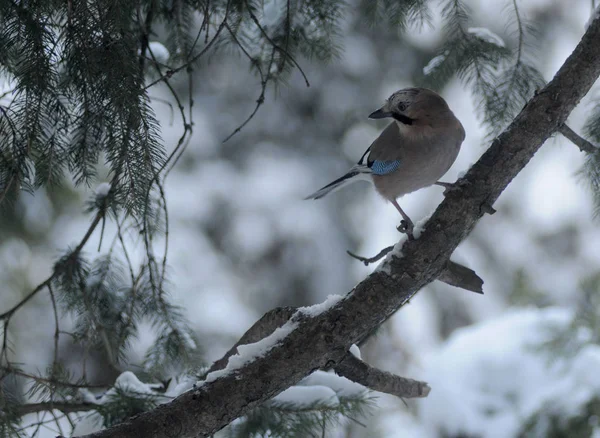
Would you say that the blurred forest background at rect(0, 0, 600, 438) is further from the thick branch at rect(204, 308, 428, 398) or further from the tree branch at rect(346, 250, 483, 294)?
the thick branch at rect(204, 308, 428, 398)

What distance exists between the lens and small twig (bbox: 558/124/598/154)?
1.76 meters

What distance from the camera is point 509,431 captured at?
2656 millimetres

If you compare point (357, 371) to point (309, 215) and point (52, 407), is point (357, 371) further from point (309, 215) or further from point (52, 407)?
point (309, 215)

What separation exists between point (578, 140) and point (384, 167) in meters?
0.58

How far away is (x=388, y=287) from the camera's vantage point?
165 centimetres

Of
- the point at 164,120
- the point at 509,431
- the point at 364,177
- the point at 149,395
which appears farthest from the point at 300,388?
the point at 164,120

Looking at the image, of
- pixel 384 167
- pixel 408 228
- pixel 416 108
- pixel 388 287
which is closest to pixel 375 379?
pixel 388 287

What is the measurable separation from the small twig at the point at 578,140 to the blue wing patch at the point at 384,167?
52cm

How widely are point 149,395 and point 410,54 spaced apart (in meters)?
5.61

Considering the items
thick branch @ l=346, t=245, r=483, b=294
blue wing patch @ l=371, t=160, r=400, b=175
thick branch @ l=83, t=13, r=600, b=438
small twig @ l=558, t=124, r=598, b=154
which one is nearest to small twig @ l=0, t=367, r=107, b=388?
thick branch @ l=83, t=13, r=600, b=438

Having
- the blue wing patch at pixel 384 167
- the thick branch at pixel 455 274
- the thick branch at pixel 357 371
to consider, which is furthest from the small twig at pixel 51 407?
the blue wing patch at pixel 384 167

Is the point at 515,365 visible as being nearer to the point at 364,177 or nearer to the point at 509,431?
the point at 509,431

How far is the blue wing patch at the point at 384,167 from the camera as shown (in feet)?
7.04

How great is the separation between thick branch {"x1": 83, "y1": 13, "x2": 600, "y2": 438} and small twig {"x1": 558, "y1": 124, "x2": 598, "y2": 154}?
0.25 ft
